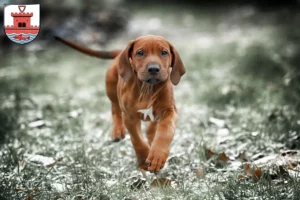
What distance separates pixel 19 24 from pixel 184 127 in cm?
228

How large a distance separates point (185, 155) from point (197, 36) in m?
7.91

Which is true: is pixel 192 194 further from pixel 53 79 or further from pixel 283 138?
pixel 53 79

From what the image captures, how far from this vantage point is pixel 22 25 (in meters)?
3.87

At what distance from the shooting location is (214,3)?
14.5 m

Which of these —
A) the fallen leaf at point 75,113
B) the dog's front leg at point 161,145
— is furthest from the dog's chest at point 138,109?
the fallen leaf at point 75,113

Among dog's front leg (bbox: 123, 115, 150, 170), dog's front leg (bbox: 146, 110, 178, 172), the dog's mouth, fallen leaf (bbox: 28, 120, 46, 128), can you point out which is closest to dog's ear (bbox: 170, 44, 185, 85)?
the dog's mouth

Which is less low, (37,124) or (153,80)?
(153,80)

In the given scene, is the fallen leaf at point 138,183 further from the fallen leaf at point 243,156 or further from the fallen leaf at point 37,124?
the fallen leaf at point 37,124

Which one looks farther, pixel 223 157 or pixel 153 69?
pixel 223 157

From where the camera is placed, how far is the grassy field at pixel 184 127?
3311 millimetres

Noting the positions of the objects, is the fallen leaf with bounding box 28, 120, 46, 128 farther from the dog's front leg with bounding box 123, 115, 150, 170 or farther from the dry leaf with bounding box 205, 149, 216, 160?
the dry leaf with bounding box 205, 149, 216, 160

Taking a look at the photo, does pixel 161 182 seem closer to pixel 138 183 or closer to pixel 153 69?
pixel 138 183

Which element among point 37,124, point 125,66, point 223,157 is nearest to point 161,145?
point 125,66

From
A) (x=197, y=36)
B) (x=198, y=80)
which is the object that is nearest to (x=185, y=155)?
(x=198, y=80)
